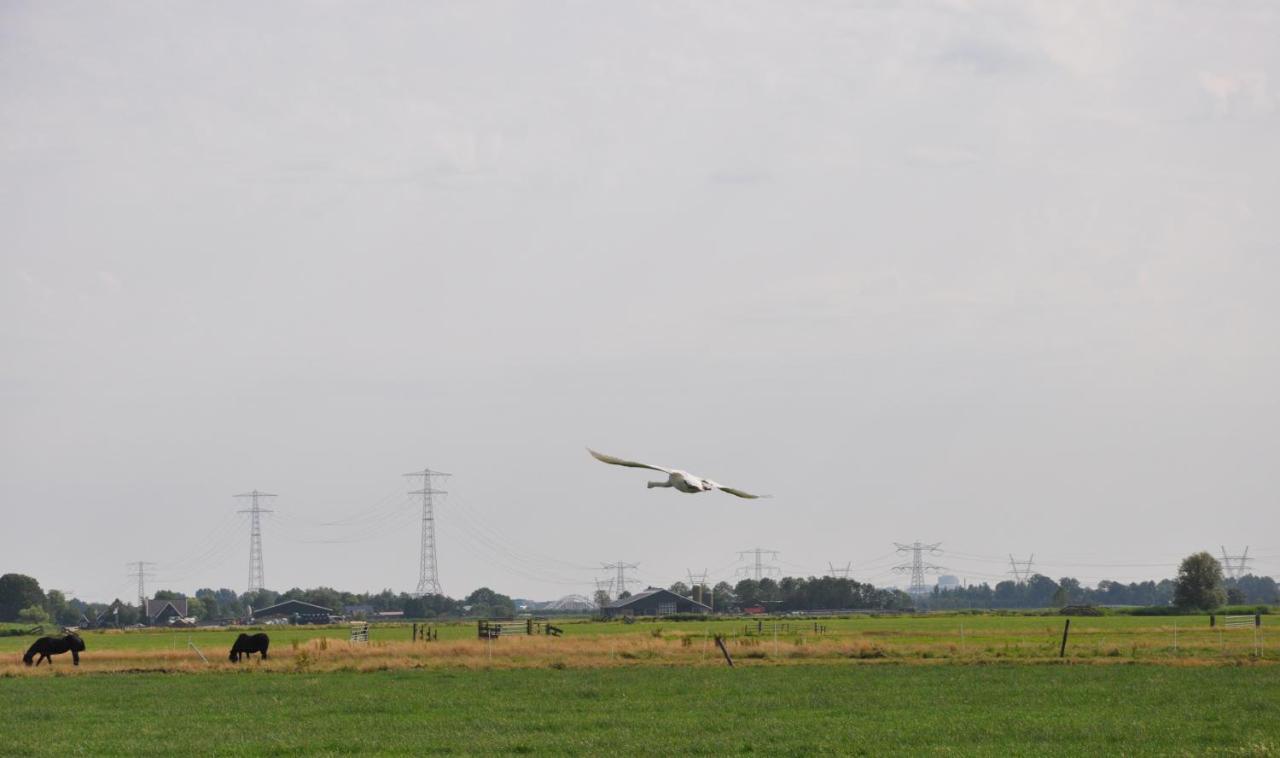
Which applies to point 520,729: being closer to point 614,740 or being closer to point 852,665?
point 614,740

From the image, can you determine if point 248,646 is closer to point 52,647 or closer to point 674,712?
point 52,647

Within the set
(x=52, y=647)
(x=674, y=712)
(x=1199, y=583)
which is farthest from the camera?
(x=1199, y=583)

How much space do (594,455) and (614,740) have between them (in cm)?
1049

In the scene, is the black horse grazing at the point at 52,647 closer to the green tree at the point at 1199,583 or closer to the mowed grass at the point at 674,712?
the mowed grass at the point at 674,712

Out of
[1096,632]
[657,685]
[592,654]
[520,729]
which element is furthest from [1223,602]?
[520,729]

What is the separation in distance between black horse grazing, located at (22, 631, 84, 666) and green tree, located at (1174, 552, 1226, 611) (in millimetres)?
130794

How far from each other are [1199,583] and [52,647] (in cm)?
13574

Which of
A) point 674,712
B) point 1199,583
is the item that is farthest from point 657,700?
point 1199,583

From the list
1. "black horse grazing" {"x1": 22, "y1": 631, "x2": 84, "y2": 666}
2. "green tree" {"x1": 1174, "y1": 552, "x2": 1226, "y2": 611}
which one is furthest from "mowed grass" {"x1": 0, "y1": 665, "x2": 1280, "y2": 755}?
"green tree" {"x1": 1174, "y1": 552, "x2": 1226, "y2": 611}

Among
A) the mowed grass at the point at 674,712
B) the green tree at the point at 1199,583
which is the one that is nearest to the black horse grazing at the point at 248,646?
the mowed grass at the point at 674,712

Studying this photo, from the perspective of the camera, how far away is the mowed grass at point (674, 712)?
30.9 meters

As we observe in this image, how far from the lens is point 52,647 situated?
6412 cm

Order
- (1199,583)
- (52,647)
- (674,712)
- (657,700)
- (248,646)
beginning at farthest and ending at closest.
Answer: (1199,583)
(52,647)
(248,646)
(657,700)
(674,712)

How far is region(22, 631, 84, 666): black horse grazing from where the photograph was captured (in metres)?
62.9
